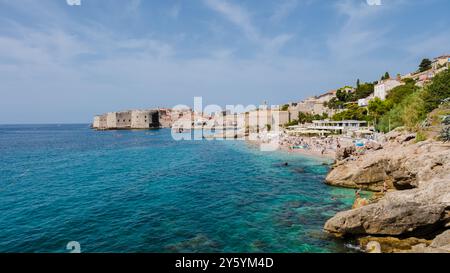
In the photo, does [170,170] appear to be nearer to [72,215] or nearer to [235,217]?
[72,215]

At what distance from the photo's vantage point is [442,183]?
11.1m

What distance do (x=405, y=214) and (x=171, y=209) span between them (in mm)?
11808

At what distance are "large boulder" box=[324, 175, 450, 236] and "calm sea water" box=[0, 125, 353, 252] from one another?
137cm

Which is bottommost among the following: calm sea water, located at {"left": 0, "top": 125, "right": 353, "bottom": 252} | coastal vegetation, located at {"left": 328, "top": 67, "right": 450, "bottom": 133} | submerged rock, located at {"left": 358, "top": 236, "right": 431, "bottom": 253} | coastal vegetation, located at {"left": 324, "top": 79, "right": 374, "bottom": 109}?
calm sea water, located at {"left": 0, "top": 125, "right": 353, "bottom": 252}

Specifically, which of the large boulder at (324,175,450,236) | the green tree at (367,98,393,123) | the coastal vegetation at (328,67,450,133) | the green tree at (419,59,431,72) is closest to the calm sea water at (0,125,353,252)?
the large boulder at (324,175,450,236)

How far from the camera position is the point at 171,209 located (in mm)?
16500

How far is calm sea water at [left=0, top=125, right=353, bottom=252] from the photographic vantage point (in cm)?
1196

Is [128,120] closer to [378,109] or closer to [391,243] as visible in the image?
[378,109]

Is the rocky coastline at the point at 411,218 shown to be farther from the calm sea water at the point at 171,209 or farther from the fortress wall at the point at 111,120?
the fortress wall at the point at 111,120

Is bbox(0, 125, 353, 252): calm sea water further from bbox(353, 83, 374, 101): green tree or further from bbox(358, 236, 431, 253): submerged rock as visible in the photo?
bbox(353, 83, 374, 101): green tree

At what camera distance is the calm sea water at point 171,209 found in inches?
471

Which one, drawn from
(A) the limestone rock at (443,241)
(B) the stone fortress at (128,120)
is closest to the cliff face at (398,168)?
(A) the limestone rock at (443,241)
